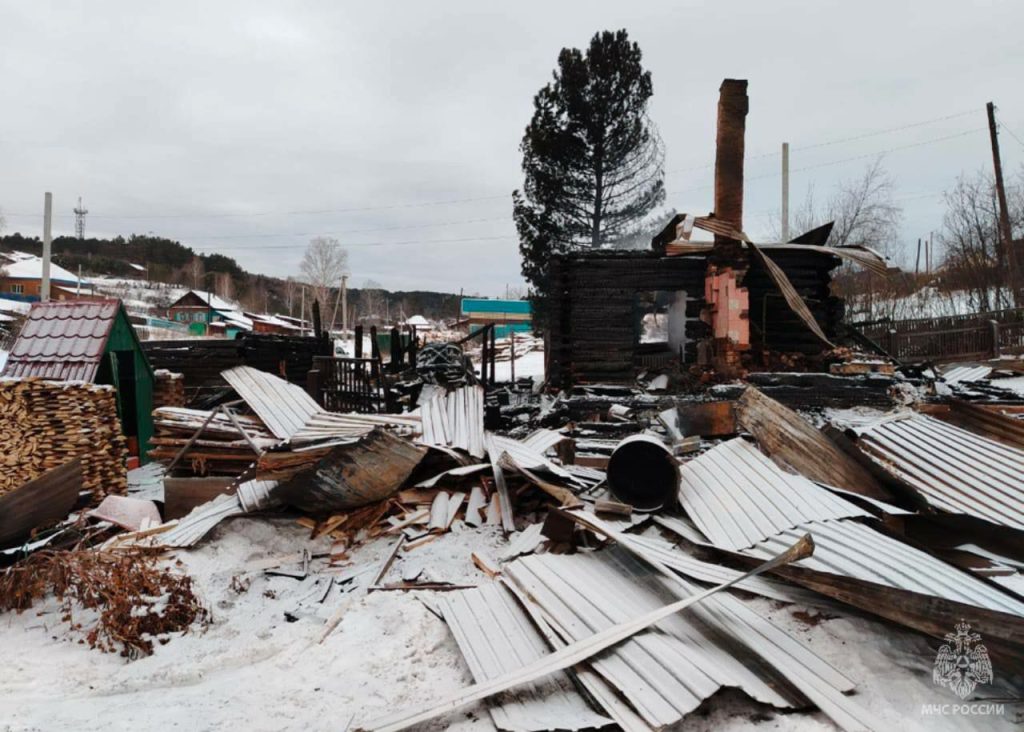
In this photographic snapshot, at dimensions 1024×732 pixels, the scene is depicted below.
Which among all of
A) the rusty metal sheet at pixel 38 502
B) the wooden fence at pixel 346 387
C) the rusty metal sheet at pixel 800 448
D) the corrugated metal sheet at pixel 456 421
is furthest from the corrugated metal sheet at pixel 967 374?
the rusty metal sheet at pixel 38 502

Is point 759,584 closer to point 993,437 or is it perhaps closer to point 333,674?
point 333,674

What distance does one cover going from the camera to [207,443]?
593 cm

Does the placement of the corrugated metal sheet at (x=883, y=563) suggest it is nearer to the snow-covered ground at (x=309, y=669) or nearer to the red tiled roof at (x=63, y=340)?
the snow-covered ground at (x=309, y=669)

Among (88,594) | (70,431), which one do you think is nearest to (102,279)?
(70,431)

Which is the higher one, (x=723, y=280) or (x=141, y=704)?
(x=723, y=280)

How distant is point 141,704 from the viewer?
9.22 feet

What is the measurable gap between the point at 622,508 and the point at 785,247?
34.5 feet

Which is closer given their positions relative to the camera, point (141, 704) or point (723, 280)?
point (141, 704)

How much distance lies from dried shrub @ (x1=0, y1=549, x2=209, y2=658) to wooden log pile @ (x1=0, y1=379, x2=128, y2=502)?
3.12 metres

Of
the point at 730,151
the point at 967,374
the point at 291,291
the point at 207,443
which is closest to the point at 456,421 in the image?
the point at 207,443

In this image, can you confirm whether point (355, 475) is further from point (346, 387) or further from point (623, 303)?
point (623, 303)

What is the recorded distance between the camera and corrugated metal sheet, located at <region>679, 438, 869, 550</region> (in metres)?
3.68

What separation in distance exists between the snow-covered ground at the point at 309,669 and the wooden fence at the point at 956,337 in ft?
55.9

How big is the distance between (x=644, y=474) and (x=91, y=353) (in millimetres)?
8350
